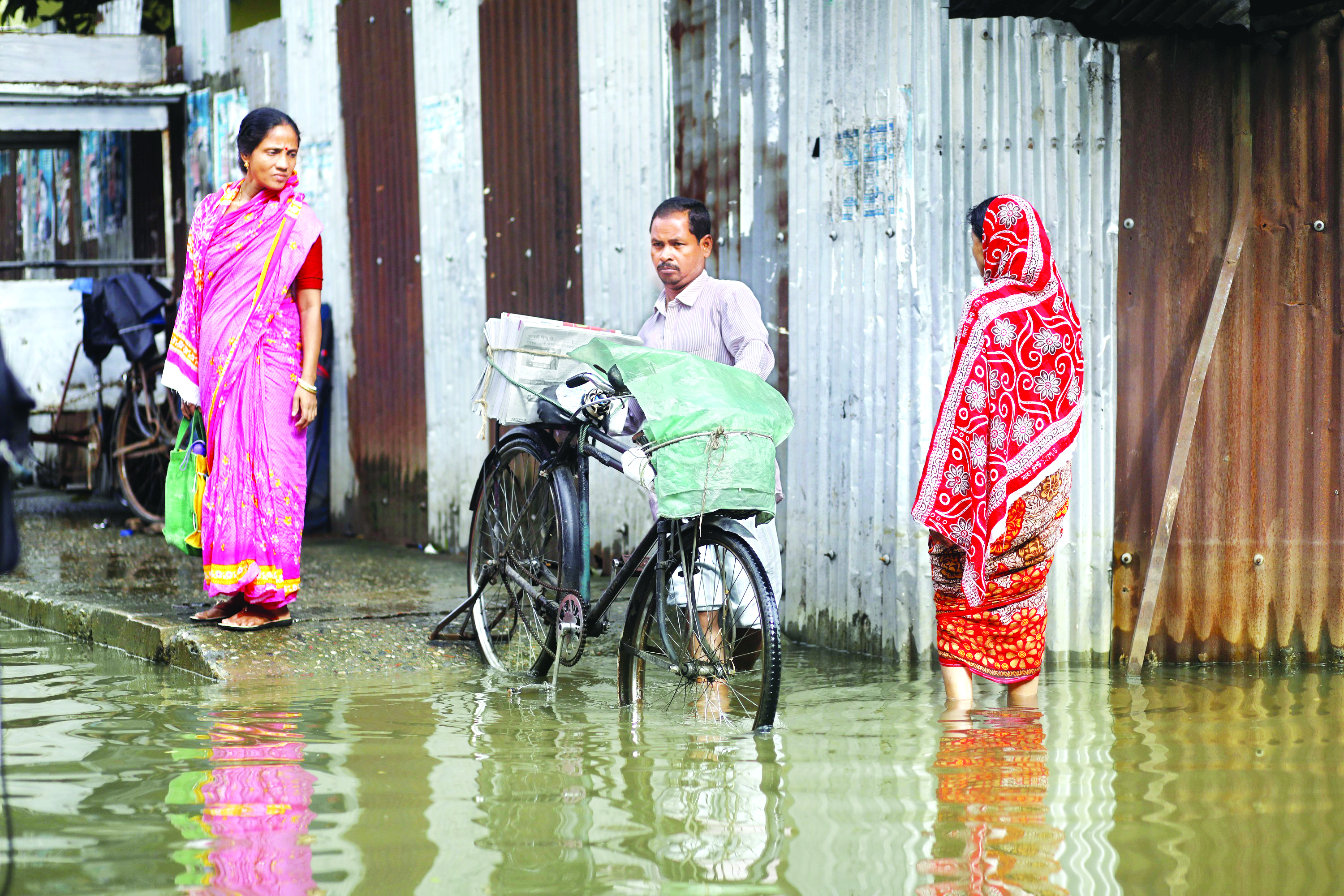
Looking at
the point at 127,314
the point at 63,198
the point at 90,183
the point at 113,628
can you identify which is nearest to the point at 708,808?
the point at 113,628

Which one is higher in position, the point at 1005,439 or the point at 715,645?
the point at 1005,439

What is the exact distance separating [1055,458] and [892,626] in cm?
141

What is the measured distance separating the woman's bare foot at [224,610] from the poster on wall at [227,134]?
4.92m

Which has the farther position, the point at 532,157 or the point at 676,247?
the point at 532,157

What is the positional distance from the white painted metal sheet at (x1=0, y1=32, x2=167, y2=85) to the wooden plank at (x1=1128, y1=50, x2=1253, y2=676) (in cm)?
779

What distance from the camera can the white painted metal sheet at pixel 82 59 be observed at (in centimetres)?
989

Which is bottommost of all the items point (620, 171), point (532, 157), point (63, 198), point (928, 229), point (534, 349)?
point (534, 349)

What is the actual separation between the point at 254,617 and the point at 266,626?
0.07 metres

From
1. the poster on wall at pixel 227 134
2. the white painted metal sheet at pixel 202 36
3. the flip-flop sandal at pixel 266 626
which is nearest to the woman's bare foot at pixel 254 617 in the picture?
the flip-flop sandal at pixel 266 626

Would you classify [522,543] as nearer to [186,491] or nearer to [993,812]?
[186,491]

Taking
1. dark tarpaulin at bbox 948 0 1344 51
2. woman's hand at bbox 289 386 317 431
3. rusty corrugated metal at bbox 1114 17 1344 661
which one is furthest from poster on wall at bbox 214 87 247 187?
rusty corrugated metal at bbox 1114 17 1344 661

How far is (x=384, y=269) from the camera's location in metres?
8.71

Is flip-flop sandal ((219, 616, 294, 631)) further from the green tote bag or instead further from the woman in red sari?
the woman in red sari

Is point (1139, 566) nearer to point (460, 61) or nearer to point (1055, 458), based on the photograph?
point (1055, 458)
